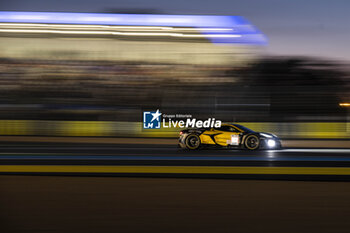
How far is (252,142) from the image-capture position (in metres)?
13.6

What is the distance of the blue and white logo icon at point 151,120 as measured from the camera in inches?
878

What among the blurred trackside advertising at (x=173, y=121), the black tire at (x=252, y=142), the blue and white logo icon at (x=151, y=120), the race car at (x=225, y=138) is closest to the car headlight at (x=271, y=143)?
the race car at (x=225, y=138)

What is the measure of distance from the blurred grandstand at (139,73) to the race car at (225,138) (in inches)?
363

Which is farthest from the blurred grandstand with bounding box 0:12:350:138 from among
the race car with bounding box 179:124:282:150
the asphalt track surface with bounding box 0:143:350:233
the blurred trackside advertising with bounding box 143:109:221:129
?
the asphalt track surface with bounding box 0:143:350:233

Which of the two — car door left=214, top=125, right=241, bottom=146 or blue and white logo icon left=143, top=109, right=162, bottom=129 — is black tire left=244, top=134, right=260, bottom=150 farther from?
blue and white logo icon left=143, top=109, right=162, bottom=129

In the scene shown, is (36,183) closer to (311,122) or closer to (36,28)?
(311,122)

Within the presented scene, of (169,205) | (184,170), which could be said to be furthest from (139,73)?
(169,205)

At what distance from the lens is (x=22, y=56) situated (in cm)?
2839

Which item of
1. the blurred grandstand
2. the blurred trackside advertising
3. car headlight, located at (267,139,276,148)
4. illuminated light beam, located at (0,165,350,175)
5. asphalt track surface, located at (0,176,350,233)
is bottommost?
asphalt track surface, located at (0,176,350,233)

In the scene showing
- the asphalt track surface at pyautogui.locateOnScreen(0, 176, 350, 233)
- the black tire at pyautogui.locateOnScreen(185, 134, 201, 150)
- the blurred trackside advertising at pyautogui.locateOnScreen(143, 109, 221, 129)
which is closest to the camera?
the asphalt track surface at pyautogui.locateOnScreen(0, 176, 350, 233)

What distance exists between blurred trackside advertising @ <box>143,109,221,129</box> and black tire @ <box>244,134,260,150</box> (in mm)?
8763

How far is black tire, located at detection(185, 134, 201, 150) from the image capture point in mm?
13719

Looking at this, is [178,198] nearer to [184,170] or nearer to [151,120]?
[184,170]

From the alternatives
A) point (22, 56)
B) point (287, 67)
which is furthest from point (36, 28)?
point (287, 67)
